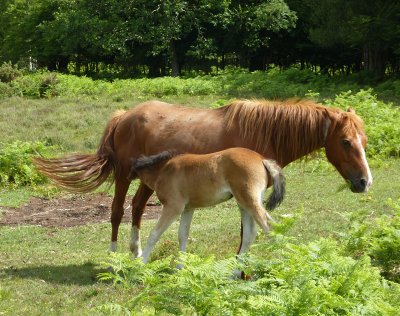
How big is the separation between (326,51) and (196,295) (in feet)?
120

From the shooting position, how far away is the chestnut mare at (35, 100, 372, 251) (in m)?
8.16

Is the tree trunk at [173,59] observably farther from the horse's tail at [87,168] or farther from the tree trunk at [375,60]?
the horse's tail at [87,168]

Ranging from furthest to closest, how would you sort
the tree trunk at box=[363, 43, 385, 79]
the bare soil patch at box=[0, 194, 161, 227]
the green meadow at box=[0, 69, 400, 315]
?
the tree trunk at box=[363, 43, 385, 79]
the bare soil patch at box=[0, 194, 161, 227]
the green meadow at box=[0, 69, 400, 315]

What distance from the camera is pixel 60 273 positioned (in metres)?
8.61

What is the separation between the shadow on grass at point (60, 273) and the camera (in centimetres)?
828

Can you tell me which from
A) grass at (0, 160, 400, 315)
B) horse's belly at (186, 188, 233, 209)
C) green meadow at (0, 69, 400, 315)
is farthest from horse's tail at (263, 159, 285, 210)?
horse's belly at (186, 188, 233, 209)

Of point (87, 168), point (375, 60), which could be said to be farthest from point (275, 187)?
point (375, 60)

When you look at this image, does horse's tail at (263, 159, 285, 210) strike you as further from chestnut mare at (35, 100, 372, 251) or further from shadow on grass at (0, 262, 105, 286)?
shadow on grass at (0, 262, 105, 286)

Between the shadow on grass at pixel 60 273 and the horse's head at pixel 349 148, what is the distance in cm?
319

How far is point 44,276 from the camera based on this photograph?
332 inches

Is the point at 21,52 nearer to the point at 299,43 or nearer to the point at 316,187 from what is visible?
the point at 299,43

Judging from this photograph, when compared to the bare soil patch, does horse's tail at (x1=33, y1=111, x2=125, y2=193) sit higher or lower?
higher

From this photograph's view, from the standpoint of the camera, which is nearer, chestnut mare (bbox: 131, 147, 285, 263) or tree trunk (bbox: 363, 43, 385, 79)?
chestnut mare (bbox: 131, 147, 285, 263)

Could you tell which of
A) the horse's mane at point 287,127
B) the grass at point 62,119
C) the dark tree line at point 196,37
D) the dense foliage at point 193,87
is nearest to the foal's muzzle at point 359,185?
the horse's mane at point 287,127
